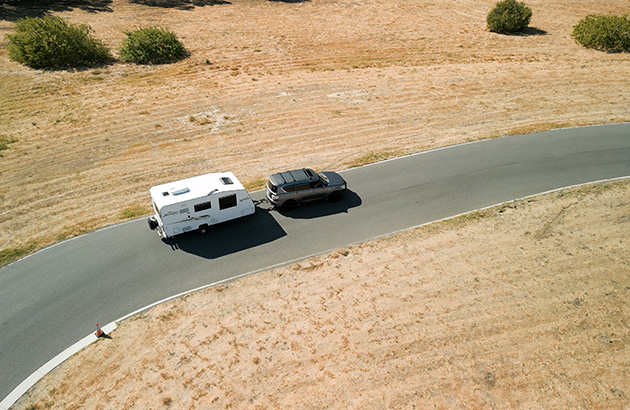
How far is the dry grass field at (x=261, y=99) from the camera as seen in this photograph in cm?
2262

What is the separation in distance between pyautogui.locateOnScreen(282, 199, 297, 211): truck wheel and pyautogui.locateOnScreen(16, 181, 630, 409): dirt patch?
3598 mm

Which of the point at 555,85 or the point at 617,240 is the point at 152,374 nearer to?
the point at 617,240

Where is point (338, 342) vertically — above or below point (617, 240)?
below

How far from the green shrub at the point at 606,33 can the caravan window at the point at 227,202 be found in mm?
44110

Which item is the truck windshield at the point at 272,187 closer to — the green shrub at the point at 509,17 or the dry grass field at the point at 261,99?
the dry grass field at the point at 261,99

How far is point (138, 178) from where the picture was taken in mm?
22344

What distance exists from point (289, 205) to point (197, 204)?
14.6 feet

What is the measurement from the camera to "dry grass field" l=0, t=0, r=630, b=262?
2262 cm

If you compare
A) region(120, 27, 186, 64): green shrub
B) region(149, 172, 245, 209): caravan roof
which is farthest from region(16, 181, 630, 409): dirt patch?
region(120, 27, 186, 64): green shrub

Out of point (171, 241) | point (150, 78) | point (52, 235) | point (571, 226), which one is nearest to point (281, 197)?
point (171, 241)

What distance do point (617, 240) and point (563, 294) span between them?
5039 millimetres

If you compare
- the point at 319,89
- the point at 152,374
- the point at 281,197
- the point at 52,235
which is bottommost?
the point at 152,374

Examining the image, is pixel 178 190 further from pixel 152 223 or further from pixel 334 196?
pixel 334 196

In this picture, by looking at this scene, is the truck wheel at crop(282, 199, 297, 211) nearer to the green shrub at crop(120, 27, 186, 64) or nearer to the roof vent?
the roof vent
